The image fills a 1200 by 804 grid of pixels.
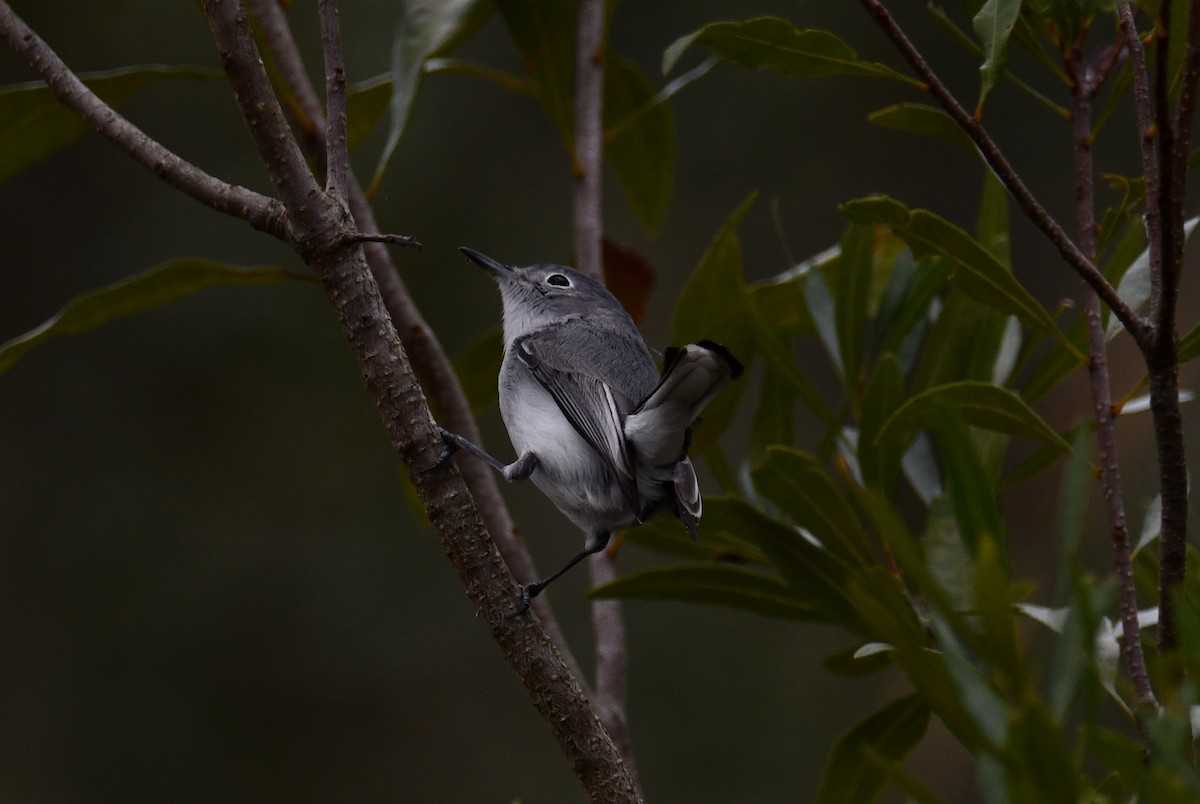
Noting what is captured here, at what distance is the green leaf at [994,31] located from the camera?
1198mm

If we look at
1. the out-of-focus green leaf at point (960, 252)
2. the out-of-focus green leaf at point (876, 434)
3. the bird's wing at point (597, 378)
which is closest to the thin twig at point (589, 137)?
the bird's wing at point (597, 378)

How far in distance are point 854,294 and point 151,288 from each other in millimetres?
1115

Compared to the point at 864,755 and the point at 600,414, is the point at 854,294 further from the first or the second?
the point at 864,755

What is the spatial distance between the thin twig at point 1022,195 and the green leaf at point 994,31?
6 centimetres

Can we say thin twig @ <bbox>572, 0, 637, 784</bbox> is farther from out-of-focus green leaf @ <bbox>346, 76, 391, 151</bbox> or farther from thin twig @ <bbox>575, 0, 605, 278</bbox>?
out-of-focus green leaf @ <bbox>346, 76, 391, 151</bbox>

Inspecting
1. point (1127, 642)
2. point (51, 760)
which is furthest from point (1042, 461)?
point (51, 760)

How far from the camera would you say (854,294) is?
6.18 ft

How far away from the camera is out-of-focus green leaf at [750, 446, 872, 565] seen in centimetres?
142

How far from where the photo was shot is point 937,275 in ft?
5.95

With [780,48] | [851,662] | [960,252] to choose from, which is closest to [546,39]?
[780,48]

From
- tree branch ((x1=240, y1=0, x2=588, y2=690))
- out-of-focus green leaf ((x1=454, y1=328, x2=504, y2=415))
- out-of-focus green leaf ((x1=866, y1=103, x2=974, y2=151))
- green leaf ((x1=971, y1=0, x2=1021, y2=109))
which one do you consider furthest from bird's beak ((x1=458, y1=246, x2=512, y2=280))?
green leaf ((x1=971, y1=0, x2=1021, y2=109))

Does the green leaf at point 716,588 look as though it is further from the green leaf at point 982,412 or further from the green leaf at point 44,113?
the green leaf at point 44,113

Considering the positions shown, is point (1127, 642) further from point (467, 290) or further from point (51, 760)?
point (51, 760)

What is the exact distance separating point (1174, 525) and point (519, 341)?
1465 mm
